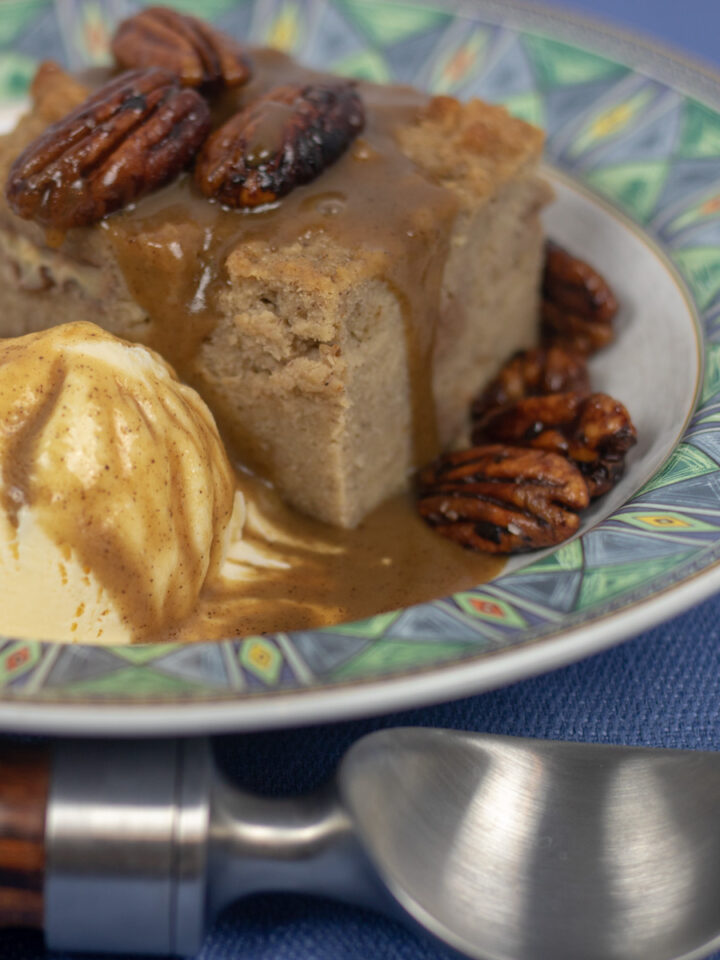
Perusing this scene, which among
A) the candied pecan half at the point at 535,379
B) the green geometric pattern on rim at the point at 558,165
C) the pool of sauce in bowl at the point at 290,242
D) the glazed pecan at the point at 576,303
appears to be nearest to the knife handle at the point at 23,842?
the green geometric pattern on rim at the point at 558,165

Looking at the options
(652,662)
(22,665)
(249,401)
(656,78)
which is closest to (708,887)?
(652,662)

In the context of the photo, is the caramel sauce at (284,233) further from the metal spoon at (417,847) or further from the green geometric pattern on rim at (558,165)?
the metal spoon at (417,847)

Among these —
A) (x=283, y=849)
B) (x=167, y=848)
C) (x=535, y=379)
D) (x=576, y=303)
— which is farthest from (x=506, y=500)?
(x=167, y=848)

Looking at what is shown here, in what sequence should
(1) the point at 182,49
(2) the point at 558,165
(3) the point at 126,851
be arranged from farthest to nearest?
(2) the point at 558,165
(1) the point at 182,49
(3) the point at 126,851

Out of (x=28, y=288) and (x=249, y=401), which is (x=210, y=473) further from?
(x=28, y=288)

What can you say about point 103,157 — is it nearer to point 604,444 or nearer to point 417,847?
point 604,444
